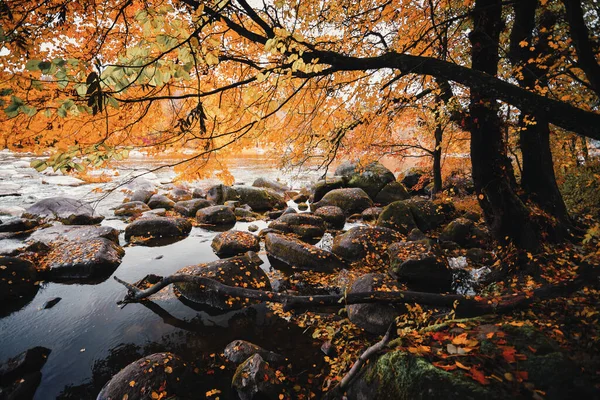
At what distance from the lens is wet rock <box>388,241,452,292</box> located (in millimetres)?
7109

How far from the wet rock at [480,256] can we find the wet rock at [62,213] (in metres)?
16.2

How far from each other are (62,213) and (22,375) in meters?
11.3

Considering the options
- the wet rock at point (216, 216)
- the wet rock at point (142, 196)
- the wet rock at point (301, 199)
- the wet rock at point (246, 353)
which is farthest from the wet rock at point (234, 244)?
the wet rock at point (142, 196)

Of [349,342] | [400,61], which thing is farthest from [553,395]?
[400,61]

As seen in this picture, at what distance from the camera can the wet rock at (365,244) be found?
Answer: 350 inches

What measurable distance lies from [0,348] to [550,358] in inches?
349

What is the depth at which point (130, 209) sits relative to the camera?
48.1 feet

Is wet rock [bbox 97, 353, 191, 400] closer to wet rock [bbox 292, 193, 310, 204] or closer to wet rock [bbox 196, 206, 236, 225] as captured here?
wet rock [bbox 196, 206, 236, 225]

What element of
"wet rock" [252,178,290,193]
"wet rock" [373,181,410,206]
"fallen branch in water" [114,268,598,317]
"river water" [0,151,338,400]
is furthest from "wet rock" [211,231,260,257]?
"wet rock" [252,178,290,193]

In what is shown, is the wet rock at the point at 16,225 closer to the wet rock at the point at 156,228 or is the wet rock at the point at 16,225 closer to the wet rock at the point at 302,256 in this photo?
the wet rock at the point at 156,228

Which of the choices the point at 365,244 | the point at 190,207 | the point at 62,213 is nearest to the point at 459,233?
the point at 365,244

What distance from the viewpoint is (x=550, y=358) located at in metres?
2.39

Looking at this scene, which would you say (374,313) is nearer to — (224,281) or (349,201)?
(224,281)

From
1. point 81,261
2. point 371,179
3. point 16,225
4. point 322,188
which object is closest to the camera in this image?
point 81,261
